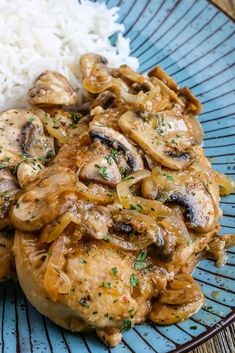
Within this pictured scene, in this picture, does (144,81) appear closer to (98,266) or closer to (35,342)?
(98,266)

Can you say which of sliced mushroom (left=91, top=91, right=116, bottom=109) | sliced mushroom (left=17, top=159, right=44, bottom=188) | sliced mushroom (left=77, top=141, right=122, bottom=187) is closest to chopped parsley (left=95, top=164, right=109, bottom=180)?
sliced mushroom (left=77, top=141, right=122, bottom=187)

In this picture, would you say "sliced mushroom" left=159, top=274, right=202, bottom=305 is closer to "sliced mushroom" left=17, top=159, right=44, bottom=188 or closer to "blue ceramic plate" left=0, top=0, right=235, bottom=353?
"blue ceramic plate" left=0, top=0, right=235, bottom=353

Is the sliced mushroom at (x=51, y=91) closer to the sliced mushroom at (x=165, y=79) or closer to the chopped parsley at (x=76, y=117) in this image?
the chopped parsley at (x=76, y=117)

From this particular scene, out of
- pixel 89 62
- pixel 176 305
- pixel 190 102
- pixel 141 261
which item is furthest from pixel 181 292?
pixel 89 62

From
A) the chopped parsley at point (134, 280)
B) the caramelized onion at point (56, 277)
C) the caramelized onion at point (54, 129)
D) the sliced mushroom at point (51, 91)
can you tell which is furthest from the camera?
the sliced mushroom at point (51, 91)

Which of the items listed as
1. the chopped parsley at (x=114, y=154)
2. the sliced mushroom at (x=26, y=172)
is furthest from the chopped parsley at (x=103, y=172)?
the sliced mushroom at (x=26, y=172)

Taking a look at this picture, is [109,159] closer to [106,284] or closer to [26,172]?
[26,172]

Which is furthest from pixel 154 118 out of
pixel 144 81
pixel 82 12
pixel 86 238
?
pixel 82 12
